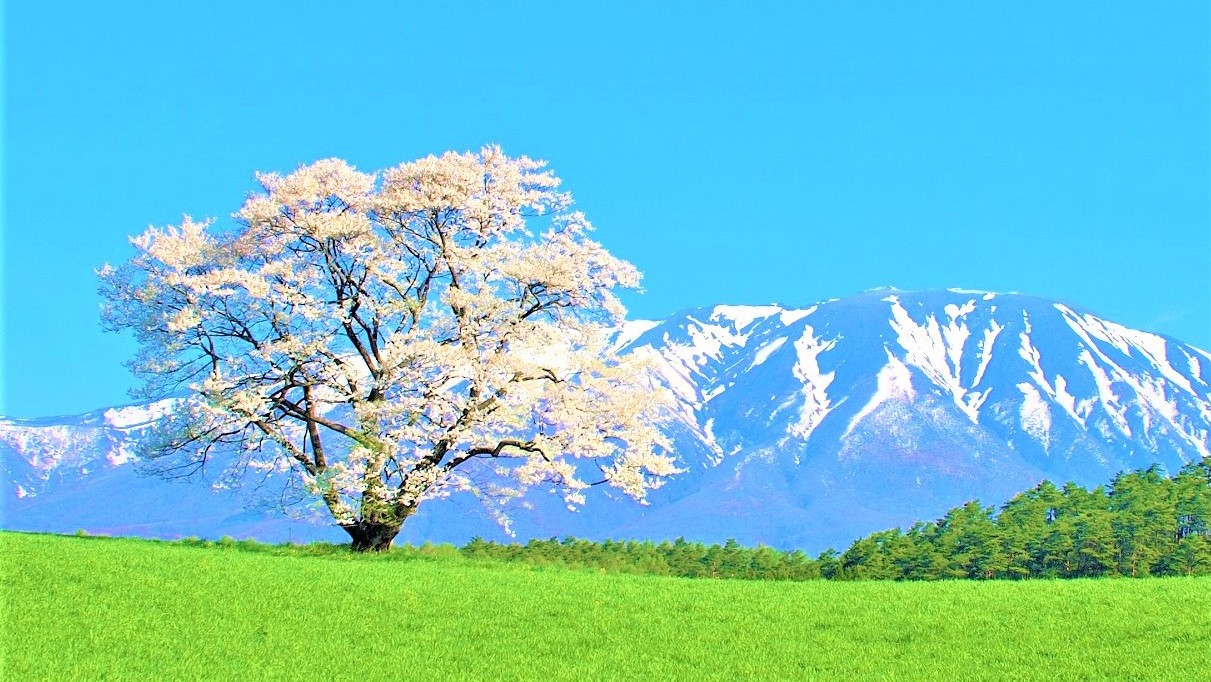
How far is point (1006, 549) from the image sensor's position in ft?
132

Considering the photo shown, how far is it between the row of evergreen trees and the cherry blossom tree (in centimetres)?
538

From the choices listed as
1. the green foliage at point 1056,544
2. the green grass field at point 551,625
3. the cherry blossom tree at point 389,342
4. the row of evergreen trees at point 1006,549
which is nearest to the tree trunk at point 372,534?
the cherry blossom tree at point 389,342

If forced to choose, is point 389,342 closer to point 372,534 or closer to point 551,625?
point 372,534

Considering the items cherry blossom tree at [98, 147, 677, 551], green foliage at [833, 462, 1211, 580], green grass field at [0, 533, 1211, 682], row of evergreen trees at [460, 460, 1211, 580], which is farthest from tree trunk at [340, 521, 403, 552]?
green foliage at [833, 462, 1211, 580]

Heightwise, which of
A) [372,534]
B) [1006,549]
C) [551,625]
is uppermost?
[1006,549]

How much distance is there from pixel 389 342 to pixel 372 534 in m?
6.05

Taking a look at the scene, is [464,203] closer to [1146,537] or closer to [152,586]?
[152,586]

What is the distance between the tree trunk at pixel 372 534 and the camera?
36875mm

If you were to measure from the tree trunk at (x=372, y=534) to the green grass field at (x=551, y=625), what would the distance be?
6.00 metres

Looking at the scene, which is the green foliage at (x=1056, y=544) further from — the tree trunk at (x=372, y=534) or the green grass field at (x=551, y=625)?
the tree trunk at (x=372, y=534)

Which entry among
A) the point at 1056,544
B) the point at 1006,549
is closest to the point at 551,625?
the point at 1006,549

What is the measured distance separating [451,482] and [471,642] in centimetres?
1393

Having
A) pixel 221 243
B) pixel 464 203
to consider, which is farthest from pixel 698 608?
pixel 221 243

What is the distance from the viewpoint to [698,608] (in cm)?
2545
